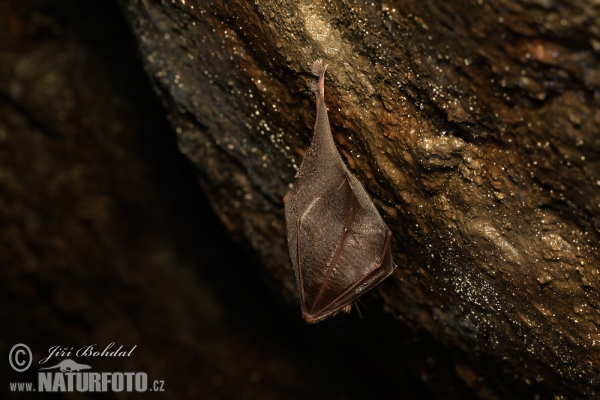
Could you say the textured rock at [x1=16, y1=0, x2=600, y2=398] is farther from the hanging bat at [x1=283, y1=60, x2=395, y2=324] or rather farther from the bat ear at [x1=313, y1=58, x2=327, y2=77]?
the hanging bat at [x1=283, y1=60, x2=395, y2=324]

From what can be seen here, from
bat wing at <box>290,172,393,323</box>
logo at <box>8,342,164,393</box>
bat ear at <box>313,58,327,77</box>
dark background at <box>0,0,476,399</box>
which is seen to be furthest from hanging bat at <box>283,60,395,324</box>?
logo at <box>8,342,164,393</box>

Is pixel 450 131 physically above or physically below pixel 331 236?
above

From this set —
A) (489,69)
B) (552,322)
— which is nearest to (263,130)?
(489,69)

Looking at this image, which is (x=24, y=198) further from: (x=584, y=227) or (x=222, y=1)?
(x=584, y=227)
